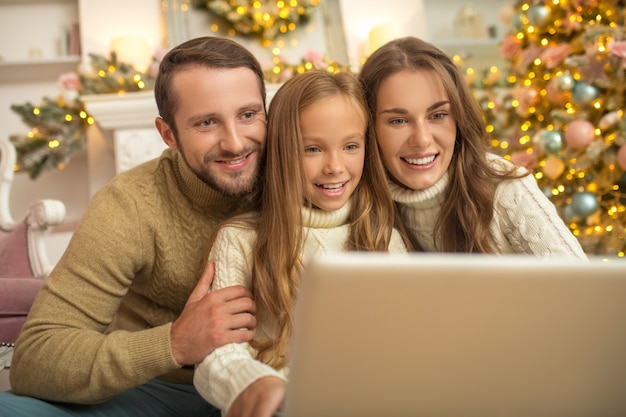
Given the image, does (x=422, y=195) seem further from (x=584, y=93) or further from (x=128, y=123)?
(x=128, y=123)

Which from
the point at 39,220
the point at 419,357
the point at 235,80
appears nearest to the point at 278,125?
the point at 235,80

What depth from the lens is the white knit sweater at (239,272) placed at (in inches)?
37.8

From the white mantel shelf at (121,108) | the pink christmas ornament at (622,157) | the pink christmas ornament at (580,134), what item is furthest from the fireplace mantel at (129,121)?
the pink christmas ornament at (622,157)

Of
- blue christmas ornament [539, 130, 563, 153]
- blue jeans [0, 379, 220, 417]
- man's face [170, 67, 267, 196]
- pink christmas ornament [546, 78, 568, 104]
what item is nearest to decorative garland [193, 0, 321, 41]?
pink christmas ornament [546, 78, 568, 104]

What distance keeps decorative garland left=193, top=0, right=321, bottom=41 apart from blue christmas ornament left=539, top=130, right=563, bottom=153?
1448 millimetres

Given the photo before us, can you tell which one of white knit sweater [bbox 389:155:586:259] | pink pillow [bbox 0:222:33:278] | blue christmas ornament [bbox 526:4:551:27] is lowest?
pink pillow [bbox 0:222:33:278]

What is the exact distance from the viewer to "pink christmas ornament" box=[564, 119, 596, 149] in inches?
98.0

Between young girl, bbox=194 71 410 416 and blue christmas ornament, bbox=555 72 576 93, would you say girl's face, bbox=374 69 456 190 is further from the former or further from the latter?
blue christmas ornament, bbox=555 72 576 93

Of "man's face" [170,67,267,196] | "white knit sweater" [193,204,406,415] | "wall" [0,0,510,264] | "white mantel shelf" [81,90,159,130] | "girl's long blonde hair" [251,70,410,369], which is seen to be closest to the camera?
"white knit sweater" [193,204,406,415]

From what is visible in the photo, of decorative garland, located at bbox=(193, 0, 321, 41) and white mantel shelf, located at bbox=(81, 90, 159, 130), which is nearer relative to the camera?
white mantel shelf, located at bbox=(81, 90, 159, 130)

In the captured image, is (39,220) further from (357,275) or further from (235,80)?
(357,275)

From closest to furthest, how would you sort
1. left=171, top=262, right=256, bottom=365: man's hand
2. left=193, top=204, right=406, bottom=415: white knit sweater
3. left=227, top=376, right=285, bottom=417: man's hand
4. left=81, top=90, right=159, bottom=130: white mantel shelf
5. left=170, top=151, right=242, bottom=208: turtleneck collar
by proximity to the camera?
left=227, top=376, right=285, bottom=417: man's hand < left=193, top=204, right=406, bottom=415: white knit sweater < left=171, top=262, right=256, bottom=365: man's hand < left=170, top=151, right=242, bottom=208: turtleneck collar < left=81, top=90, right=159, bottom=130: white mantel shelf

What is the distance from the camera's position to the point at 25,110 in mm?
2947

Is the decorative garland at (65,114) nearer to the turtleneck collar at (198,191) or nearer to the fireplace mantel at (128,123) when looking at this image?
the fireplace mantel at (128,123)
